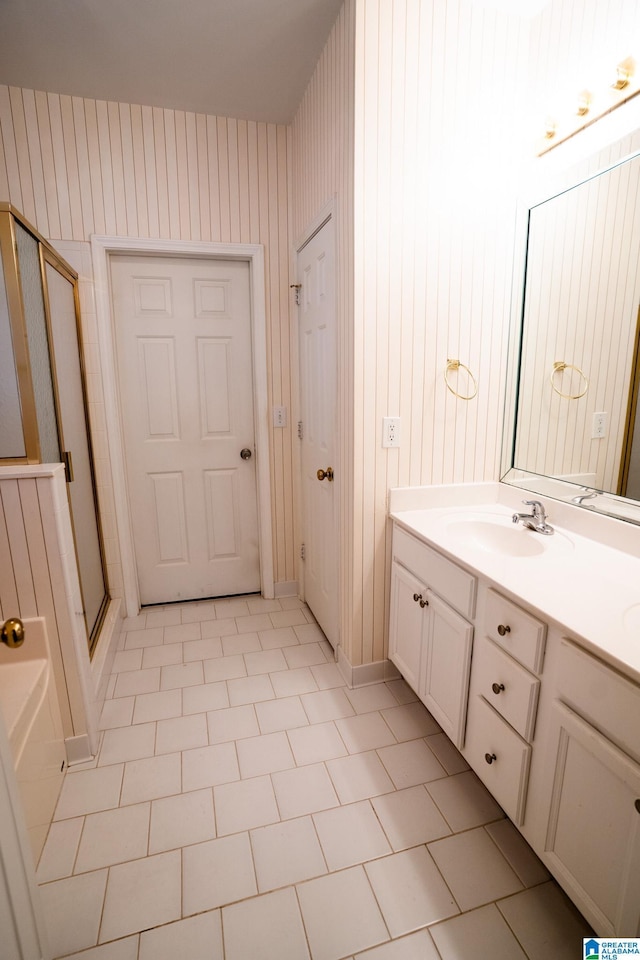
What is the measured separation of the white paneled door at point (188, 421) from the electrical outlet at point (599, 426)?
5.96 feet

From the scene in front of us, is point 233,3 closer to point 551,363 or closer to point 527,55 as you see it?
point 527,55

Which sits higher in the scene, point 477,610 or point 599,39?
point 599,39

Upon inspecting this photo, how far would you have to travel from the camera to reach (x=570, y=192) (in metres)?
1.65

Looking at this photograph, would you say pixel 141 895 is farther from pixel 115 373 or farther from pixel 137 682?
pixel 115 373

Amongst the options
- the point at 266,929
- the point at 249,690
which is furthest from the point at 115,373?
the point at 266,929

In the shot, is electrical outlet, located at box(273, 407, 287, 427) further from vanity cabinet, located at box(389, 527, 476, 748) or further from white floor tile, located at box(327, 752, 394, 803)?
white floor tile, located at box(327, 752, 394, 803)

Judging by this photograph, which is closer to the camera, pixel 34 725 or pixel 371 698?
pixel 34 725

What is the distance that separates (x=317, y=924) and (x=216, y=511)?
202 cm

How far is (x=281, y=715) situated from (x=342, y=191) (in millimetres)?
2103

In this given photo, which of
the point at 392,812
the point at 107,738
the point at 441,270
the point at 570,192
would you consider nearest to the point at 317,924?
the point at 392,812

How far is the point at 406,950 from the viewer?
45.0 inches

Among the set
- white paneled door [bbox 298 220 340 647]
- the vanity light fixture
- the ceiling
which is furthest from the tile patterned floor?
the ceiling

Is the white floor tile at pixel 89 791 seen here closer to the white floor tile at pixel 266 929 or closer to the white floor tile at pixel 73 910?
the white floor tile at pixel 73 910

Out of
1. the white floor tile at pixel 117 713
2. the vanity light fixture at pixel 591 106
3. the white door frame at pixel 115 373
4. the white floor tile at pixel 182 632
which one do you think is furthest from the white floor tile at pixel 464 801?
the vanity light fixture at pixel 591 106
